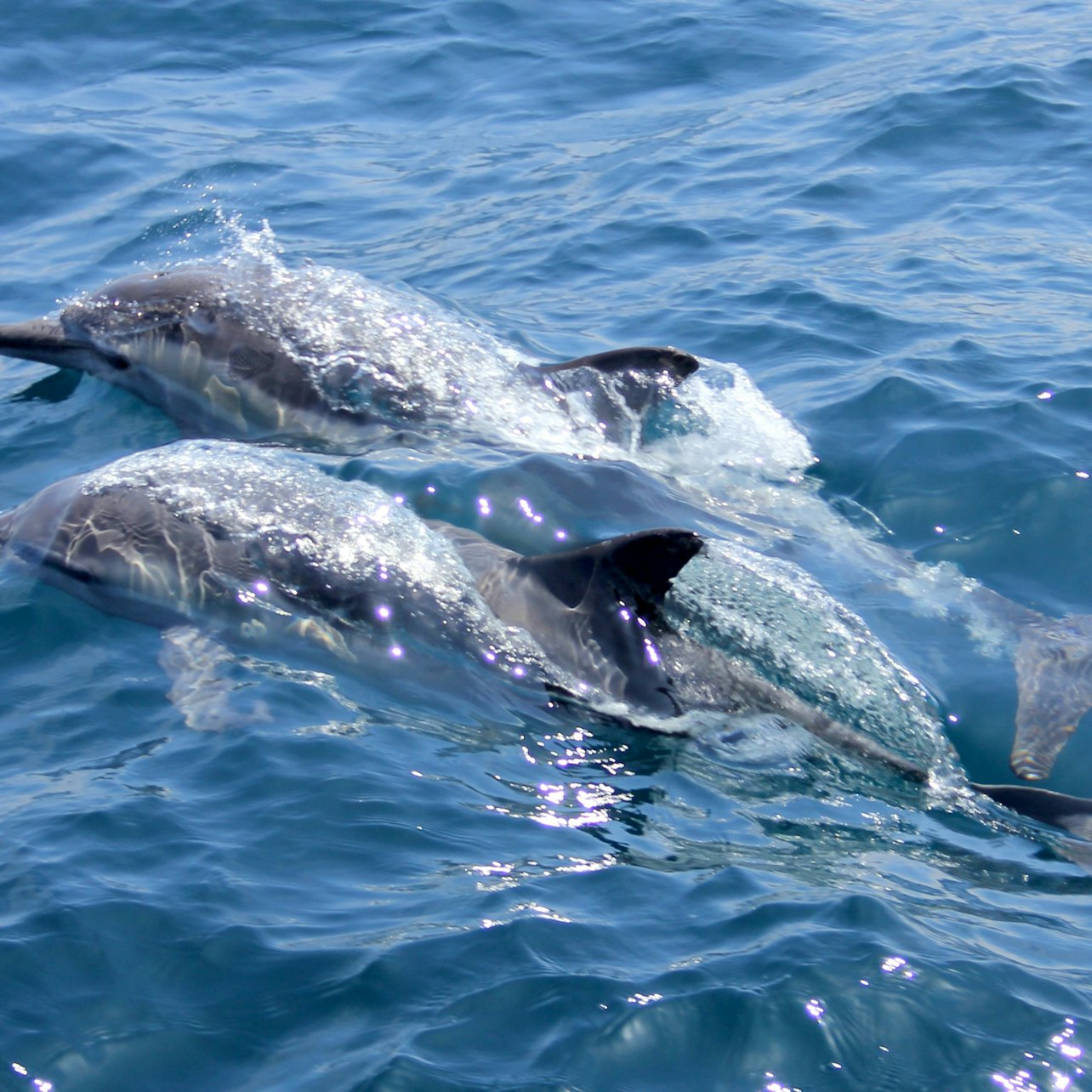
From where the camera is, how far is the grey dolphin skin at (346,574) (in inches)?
291

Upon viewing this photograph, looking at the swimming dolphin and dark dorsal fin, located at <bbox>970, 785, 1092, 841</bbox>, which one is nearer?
dark dorsal fin, located at <bbox>970, 785, 1092, 841</bbox>

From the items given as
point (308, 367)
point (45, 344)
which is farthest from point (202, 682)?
point (45, 344)

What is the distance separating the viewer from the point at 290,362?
10.6 metres

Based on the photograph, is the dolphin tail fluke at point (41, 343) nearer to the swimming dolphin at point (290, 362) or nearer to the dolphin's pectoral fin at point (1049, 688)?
the swimming dolphin at point (290, 362)

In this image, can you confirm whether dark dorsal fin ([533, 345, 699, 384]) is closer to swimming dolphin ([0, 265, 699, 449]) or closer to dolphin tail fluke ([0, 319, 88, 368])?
swimming dolphin ([0, 265, 699, 449])

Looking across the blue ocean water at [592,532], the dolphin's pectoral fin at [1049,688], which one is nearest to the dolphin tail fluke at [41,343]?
the blue ocean water at [592,532]

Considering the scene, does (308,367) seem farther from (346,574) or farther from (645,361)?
(346,574)

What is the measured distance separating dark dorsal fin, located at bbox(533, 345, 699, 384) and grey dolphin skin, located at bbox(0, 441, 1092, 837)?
217 cm

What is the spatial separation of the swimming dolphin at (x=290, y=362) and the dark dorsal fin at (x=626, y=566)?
9.60ft

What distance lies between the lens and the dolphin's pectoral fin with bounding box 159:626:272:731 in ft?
22.9

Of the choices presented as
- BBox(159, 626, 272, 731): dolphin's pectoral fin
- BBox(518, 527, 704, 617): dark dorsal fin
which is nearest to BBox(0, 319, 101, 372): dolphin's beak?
BBox(159, 626, 272, 731): dolphin's pectoral fin

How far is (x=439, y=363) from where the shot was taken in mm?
10977

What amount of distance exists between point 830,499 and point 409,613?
11.2 feet

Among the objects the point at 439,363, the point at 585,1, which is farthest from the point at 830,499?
the point at 585,1
